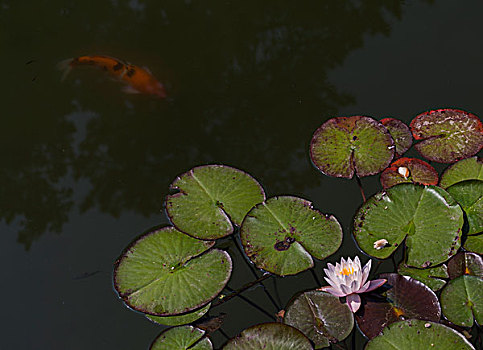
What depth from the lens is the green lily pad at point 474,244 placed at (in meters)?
2.21

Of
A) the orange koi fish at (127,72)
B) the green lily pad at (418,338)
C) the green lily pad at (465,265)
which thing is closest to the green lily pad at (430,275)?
the green lily pad at (465,265)

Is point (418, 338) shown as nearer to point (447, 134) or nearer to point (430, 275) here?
→ point (430, 275)

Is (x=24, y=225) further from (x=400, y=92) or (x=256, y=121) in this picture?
(x=400, y=92)

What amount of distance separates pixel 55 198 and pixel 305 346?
179 cm

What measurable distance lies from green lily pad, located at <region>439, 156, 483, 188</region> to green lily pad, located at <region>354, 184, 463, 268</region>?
22 cm

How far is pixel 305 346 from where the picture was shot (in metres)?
1.92

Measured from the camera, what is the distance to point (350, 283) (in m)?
2.01

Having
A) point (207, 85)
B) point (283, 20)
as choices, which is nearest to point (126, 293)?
point (207, 85)

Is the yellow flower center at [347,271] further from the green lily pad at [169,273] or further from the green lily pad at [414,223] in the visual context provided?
the green lily pad at [169,273]

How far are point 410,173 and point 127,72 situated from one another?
6.69ft

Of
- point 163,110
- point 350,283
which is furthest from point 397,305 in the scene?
point 163,110

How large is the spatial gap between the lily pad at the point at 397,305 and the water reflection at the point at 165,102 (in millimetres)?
828

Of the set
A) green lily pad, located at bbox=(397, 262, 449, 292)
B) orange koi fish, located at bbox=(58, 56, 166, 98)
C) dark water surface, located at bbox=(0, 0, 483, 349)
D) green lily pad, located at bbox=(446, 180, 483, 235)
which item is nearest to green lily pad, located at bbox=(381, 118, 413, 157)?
dark water surface, located at bbox=(0, 0, 483, 349)

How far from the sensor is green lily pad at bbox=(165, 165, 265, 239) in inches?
93.9
